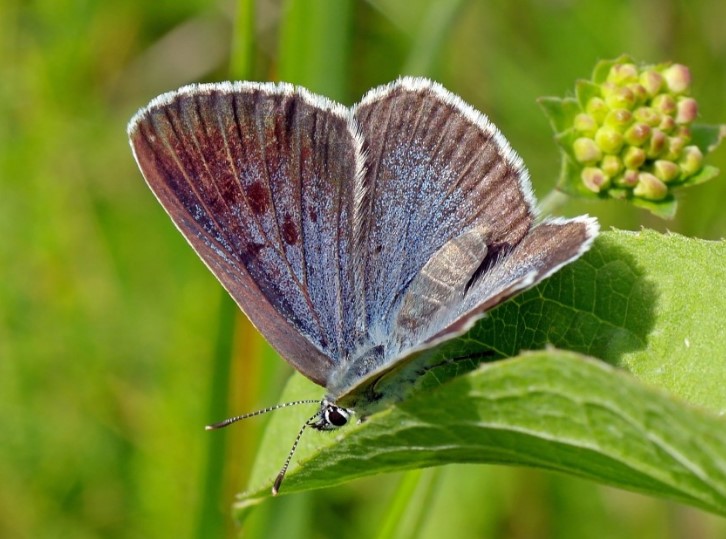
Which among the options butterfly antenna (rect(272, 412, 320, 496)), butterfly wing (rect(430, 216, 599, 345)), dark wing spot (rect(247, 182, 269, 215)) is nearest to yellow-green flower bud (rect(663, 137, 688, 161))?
butterfly wing (rect(430, 216, 599, 345))

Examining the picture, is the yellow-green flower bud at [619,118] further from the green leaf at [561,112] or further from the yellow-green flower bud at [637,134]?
the green leaf at [561,112]

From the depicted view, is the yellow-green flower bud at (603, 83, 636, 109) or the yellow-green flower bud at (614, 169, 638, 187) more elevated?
the yellow-green flower bud at (603, 83, 636, 109)

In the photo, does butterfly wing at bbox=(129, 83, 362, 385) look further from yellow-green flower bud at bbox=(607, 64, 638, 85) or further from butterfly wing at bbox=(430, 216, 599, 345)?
yellow-green flower bud at bbox=(607, 64, 638, 85)

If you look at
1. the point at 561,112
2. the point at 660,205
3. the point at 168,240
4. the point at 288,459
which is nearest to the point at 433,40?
the point at 561,112

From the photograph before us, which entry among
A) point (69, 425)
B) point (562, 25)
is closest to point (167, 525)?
point (69, 425)

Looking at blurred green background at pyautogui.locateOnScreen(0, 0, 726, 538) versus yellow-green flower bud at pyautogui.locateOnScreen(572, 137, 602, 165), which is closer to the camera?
yellow-green flower bud at pyautogui.locateOnScreen(572, 137, 602, 165)

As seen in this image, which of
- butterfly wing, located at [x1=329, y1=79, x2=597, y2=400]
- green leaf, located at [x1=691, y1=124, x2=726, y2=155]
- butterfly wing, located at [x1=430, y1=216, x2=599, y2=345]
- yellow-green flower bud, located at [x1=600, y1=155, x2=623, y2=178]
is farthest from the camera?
green leaf, located at [x1=691, y1=124, x2=726, y2=155]

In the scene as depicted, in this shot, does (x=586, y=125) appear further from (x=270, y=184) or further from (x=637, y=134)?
(x=270, y=184)
